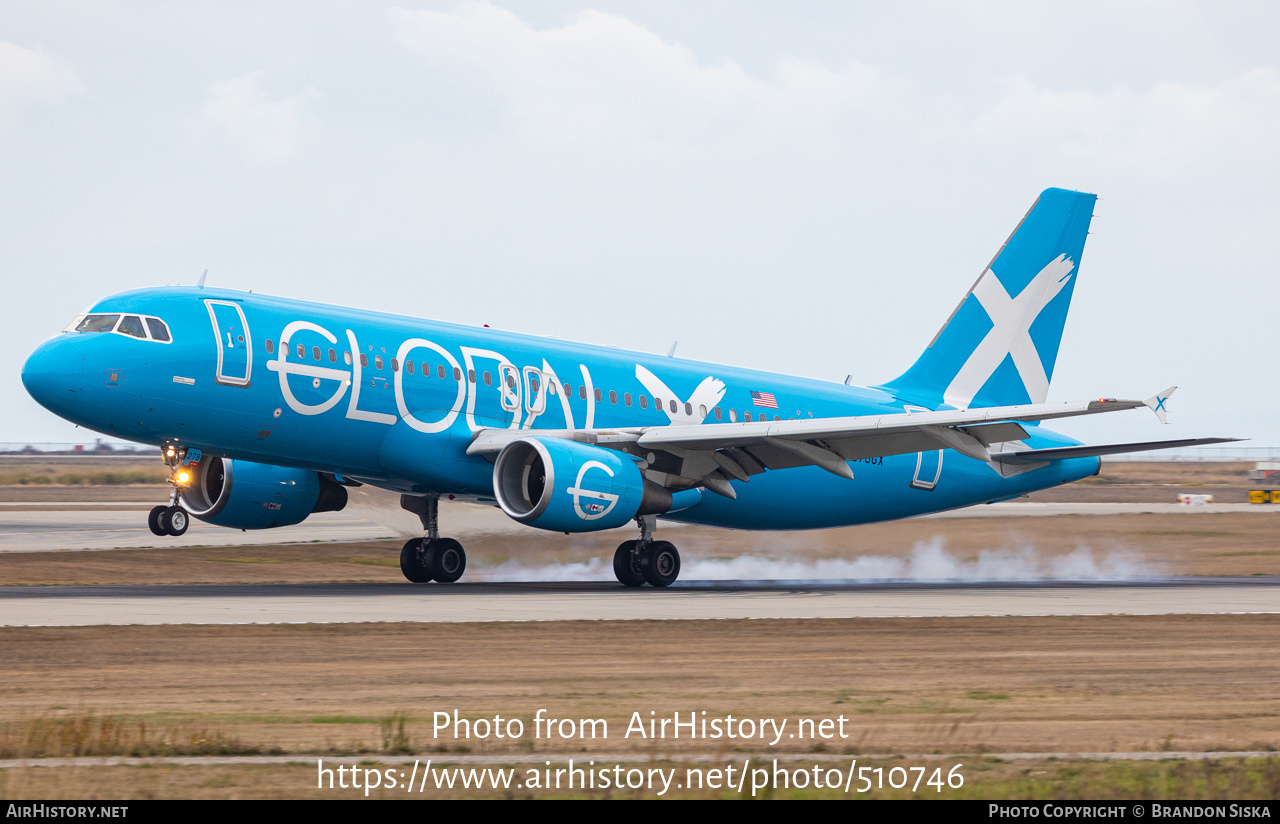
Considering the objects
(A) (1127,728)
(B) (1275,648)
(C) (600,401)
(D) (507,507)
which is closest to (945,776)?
(A) (1127,728)

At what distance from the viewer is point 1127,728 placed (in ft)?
40.4

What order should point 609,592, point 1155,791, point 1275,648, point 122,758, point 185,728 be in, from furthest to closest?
1. point 609,592
2. point 1275,648
3. point 185,728
4. point 122,758
5. point 1155,791

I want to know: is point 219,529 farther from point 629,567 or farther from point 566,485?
point 566,485

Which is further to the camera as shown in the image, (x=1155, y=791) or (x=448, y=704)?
(x=448, y=704)

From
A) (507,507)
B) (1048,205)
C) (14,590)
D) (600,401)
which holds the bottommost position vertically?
(14,590)

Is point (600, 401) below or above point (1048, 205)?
below

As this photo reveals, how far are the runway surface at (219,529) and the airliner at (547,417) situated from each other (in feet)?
3.21

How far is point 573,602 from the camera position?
25.9 metres

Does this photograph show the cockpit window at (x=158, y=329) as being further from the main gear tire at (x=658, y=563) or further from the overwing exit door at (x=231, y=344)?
the main gear tire at (x=658, y=563)

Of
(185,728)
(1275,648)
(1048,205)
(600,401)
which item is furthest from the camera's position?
(1048,205)

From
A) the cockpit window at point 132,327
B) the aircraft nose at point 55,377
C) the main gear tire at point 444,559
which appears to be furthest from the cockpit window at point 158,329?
the main gear tire at point 444,559

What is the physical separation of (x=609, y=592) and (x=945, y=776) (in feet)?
63.5

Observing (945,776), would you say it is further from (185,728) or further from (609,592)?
(609,592)

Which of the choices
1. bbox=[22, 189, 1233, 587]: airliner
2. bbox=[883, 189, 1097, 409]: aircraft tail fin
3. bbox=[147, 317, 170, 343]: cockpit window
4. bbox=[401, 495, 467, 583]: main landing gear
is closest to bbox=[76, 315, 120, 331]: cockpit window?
bbox=[22, 189, 1233, 587]: airliner
